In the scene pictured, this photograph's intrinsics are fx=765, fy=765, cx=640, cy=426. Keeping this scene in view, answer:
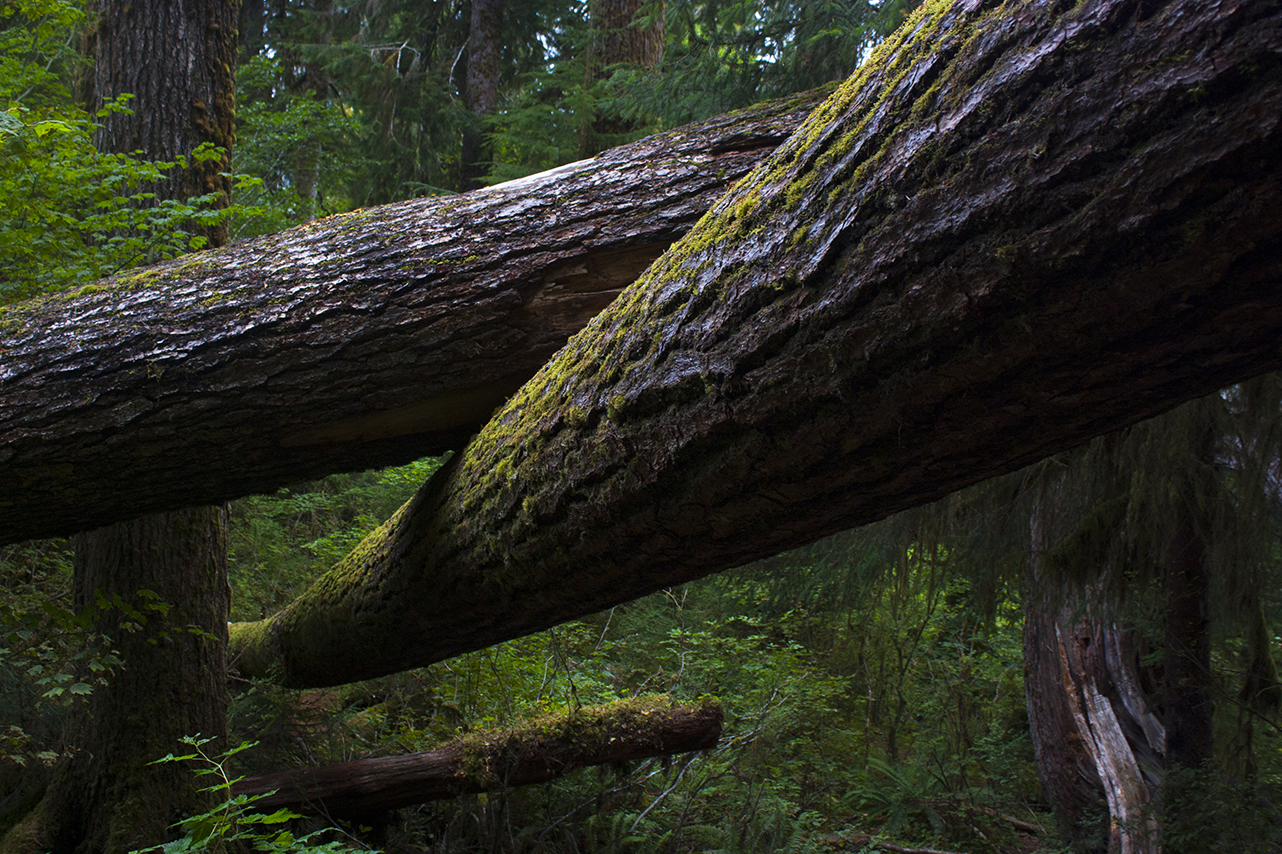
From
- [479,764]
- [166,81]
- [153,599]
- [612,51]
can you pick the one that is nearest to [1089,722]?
[479,764]

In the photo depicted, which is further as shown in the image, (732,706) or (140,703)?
(732,706)

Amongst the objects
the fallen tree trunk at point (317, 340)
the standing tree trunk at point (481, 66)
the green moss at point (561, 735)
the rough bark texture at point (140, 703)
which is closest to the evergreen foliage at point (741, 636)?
the rough bark texture at point (140, 703)

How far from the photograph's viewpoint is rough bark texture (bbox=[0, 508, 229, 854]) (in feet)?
12.1

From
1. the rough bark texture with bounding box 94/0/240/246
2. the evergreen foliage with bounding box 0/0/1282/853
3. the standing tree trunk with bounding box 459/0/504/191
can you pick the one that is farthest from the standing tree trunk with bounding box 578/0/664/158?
the standing tree trunk with bounding box 459/0/504/191

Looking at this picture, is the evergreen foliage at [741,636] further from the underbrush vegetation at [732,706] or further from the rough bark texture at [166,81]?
the rough bark texture at [166,81]

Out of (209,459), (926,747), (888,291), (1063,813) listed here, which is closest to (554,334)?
(209,459)

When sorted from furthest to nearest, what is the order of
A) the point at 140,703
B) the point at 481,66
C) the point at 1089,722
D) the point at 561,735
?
the point at 481,66 → the point at 1089,722 → the point at 561,735 → the point at 140,703

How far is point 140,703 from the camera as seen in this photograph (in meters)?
3.81

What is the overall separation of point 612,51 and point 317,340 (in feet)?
21.7

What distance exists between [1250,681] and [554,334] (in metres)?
4.34

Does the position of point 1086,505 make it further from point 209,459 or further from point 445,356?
point 209,459

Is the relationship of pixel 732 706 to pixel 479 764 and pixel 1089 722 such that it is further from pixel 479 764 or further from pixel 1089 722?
pixel 479 764

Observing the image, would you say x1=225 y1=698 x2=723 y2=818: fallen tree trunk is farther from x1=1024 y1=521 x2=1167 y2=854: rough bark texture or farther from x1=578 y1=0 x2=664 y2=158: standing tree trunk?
x1=578 y1=0 x2=664 y2=158: standing tree trunk

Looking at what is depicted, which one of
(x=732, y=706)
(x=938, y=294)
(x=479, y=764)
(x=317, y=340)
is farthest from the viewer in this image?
(x=732, y=706)
